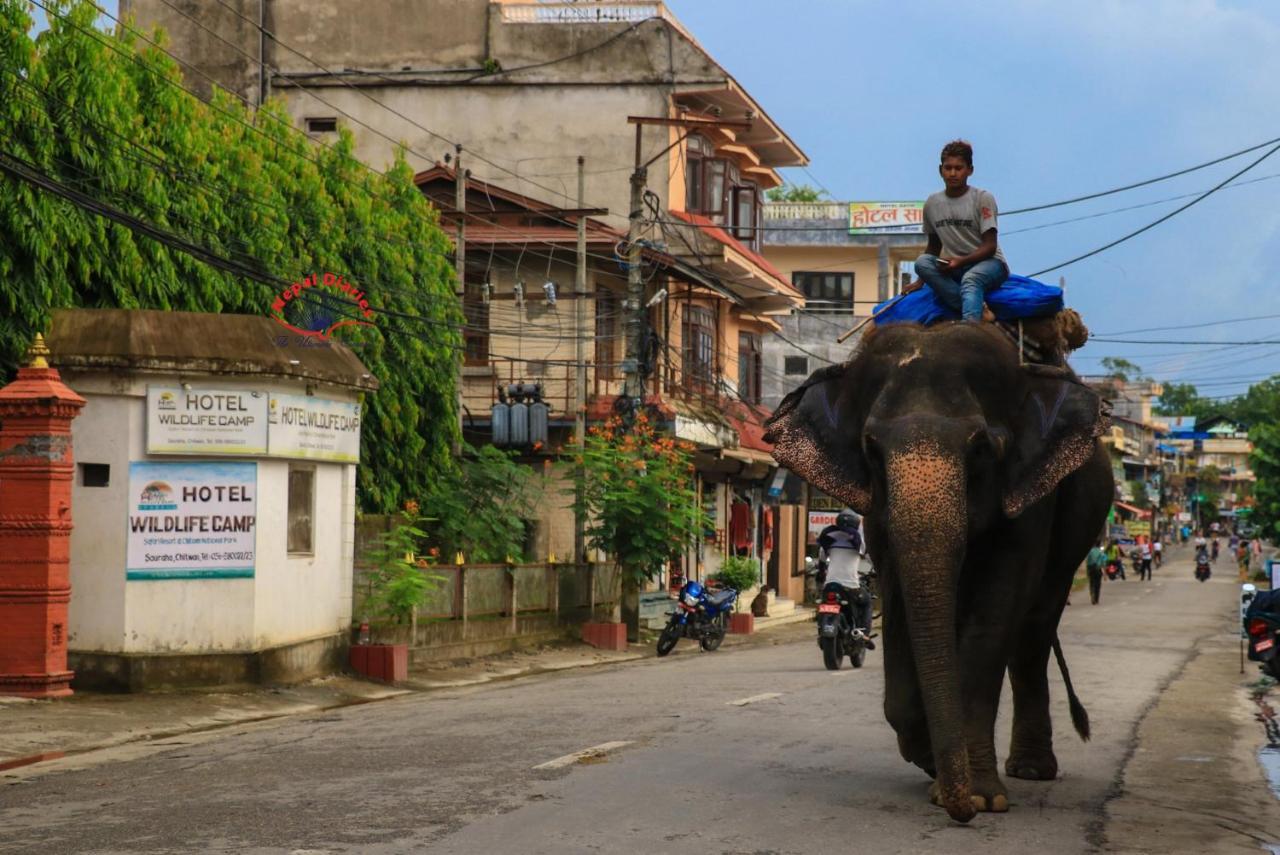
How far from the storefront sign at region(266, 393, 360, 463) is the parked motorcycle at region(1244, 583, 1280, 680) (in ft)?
34.1

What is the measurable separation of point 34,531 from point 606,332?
69.2ft

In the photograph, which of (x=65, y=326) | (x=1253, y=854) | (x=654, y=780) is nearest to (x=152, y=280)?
(x=65, y=326)

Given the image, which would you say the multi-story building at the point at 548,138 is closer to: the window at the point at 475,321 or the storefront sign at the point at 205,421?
the window at the point at 475,321

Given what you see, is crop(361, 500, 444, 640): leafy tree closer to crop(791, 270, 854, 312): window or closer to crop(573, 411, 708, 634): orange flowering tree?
crop(573, 411, 708, 634): orange flowering tree

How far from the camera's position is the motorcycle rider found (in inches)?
881

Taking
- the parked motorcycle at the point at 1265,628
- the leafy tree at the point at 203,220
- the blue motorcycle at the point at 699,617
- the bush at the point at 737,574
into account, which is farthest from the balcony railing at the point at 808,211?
the parked motorcycle at the point at 1265,628

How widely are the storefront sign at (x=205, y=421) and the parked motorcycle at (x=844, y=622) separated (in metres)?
7.01

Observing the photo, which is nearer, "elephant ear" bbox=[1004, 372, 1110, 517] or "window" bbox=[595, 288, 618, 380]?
"elephant ear" bbox=[1004, 372, 1110, 517]

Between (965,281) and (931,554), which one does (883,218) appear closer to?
(965,281)

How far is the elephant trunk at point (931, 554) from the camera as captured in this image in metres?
8.57

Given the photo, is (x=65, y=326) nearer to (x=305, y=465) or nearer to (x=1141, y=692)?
(x=305, y=465)

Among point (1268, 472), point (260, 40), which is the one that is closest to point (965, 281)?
point (260, 40)

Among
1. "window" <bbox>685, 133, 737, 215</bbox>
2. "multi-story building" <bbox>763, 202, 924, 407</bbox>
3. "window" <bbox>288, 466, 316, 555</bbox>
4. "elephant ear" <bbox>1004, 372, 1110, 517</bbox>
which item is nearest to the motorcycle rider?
"window" <bbox>288, 466, 316, 555</bbox>

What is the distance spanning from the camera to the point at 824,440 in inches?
391
